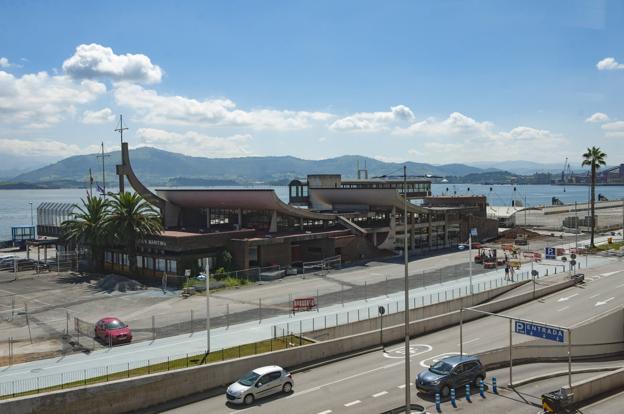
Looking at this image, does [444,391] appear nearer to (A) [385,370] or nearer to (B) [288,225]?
(A) [385,370]

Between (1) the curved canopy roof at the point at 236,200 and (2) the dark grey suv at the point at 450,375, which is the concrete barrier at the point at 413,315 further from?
(1) the curved canopy roof at the point at 236,200

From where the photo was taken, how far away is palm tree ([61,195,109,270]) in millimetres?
60062

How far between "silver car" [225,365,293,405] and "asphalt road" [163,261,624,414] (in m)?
0.40

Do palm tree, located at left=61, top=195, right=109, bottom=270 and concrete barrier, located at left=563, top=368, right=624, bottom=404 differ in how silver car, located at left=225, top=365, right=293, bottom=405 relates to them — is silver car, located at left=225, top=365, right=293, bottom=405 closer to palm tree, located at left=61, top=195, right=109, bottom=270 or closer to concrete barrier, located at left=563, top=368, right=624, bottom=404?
concrete barrier, located at left=563, top=368, right=624, bottom=404

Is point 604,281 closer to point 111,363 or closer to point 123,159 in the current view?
point 111,363

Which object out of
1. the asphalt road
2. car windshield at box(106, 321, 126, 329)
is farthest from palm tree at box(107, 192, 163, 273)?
the asphalt road

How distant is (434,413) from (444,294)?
975 inches

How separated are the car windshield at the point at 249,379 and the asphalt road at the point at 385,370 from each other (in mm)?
1061

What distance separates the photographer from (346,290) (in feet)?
168

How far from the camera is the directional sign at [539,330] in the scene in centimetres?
2726

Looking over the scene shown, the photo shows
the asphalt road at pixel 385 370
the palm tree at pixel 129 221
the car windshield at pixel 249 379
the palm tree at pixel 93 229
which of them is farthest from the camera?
the palm tree at pixel 93 229

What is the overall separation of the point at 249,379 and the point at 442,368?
970 cm

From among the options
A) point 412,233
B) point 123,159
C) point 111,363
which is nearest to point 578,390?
point 111,363

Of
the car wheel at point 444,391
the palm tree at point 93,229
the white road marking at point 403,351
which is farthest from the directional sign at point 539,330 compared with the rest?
the palm tree at point 93,229
